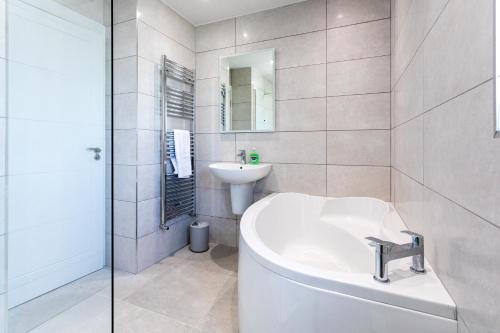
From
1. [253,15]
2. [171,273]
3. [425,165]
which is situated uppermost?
[253,15]

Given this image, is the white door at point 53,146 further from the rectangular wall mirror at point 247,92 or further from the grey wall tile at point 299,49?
the grey wall tile at point 299,49

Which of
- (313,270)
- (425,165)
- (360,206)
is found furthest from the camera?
(360,206)

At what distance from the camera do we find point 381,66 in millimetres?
1892

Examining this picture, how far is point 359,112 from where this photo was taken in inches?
77.2

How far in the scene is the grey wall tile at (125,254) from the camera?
6.37 ft

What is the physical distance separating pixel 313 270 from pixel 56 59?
6.22 feet

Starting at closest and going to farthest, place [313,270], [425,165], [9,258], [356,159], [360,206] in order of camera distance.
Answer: [313,270], [425,165], [9,258], [360,206], [356,159]

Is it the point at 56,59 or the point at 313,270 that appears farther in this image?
the point at 56,59

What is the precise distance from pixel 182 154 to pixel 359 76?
1.73 m

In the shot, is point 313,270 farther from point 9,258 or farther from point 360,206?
point 9,258

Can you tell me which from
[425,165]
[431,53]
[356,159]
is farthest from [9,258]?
[356,159]

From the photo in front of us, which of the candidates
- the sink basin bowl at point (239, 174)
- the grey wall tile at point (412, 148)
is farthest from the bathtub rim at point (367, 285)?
A: the sink basin bowl at point (239, 174)

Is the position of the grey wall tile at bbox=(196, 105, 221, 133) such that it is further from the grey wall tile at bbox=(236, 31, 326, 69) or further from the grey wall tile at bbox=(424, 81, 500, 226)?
the grey wall tile at bbox=(424, 81, 500, 226)

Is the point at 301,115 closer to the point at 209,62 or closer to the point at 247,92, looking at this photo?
the point at 247,92
